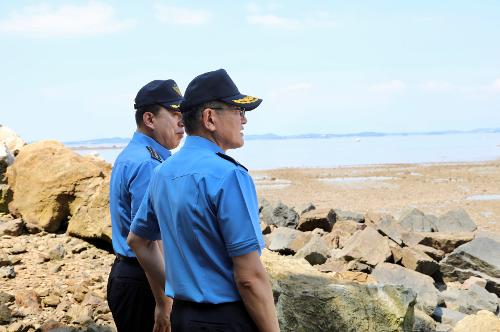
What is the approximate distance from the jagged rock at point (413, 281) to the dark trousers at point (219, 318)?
16.3 feet

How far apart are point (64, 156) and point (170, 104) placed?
5.26 m

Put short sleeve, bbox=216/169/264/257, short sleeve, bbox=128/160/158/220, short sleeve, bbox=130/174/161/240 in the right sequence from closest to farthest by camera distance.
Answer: short sleeve, bbox=216/169/264/257 < short sleeve, bbox=130/174/161/240 < short sleeve, bbox=128/160/158/220

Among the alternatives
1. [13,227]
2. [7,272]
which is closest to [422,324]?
[7,272]

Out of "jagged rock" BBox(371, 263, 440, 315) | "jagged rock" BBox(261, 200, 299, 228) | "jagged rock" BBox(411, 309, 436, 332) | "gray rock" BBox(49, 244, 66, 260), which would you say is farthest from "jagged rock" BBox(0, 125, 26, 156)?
"jagged rock" BBox(411, 309, 436, 332)

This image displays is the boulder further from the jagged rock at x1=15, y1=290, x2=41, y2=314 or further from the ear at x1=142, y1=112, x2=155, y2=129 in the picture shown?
the ear at x1=142, y1=112, x2=155, y2=129

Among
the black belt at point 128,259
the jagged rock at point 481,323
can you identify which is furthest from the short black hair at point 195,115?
the jagged rock at point 481,323

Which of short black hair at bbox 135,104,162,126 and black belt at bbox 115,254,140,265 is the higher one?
short black hair at bbox 135,104,162,126

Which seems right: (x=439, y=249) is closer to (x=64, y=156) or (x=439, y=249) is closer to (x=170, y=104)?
(x=64, y=156)

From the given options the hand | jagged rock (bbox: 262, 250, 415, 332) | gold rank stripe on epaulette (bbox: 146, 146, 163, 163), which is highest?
gold rank stripe on epaulette (bbox: 146, 146, 163, 163)

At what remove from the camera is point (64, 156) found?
27.4ft

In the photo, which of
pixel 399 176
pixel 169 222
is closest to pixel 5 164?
pixel 169 222

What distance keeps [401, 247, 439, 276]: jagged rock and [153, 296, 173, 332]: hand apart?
5809 mm

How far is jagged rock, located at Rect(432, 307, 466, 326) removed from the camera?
6980mm

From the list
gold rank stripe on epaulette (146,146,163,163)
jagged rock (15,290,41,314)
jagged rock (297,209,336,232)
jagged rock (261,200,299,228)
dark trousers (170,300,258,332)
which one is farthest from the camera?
jagged rock (261,200,299,228)
